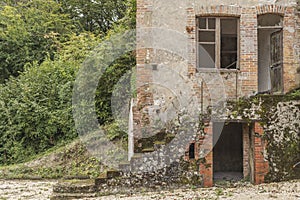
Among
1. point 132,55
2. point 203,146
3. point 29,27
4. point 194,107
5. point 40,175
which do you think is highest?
point 29,27

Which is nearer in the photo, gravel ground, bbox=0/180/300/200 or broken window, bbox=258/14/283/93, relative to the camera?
gravel ground, bbox=0/180/300/200

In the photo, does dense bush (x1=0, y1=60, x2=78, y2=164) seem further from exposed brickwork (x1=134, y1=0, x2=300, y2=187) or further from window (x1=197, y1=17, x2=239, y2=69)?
window (x1=197, y1=17, x2=239, y2=69)

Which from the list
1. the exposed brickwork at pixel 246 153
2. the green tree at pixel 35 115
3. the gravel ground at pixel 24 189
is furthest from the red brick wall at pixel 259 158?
the green tree at pixel 35 115

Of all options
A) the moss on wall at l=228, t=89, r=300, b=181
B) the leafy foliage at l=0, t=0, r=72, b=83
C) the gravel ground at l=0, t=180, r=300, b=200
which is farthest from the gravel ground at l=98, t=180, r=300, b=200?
the leafy foliage at l=0, t=0, r=72, b=83

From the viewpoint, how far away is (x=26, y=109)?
48.1 feet

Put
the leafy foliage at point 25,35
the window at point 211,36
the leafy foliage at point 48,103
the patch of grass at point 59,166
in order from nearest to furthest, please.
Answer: the window at point 211,36 < the patch of grass at point 59,166 < the leafy foliage at point 48,103 < the leafy foliage at point 25,35

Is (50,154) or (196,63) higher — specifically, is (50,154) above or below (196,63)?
below

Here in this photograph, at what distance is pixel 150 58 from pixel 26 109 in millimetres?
6469

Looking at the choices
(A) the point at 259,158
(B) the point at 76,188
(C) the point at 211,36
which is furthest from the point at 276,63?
(B) the point at 76,188

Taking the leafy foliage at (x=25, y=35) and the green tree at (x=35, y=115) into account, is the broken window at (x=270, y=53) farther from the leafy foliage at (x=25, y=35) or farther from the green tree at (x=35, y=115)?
the leafy foliage at (x=25, y=35)

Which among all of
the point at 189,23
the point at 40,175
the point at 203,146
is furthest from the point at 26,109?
the point at 203,146

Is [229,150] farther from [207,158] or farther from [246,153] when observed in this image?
[207,158]

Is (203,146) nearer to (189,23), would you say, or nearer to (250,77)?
(250,77)

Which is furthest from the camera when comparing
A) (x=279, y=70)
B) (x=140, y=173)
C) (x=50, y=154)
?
(x=50, y=154)
